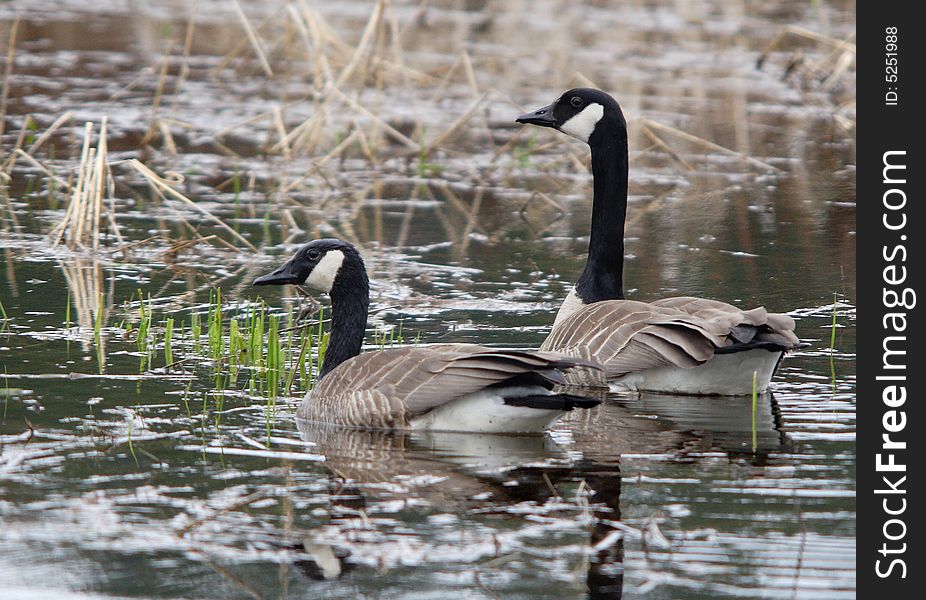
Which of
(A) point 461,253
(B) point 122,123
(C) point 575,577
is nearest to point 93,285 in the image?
(A) point 461,253

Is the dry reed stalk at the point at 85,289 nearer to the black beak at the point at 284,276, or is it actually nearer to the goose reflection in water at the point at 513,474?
the black beak at the point at 284,276

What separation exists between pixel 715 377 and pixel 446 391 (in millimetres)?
1970

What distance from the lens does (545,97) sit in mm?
19984

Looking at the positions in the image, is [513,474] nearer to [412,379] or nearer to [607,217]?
[412,379]

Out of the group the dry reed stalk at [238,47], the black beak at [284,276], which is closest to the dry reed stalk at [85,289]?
the black beak at [284,276]

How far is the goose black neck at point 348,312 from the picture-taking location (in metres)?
8.34

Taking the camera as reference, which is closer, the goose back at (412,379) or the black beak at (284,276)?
the goose back at (412,379)

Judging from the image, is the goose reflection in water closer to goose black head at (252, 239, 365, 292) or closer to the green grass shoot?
goose black head at (252, 239, 365, 292)

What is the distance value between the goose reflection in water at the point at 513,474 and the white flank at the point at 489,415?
60 millimetres

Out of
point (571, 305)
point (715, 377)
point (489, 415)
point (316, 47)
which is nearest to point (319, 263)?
point (489, 415)

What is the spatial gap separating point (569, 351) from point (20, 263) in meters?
5.24

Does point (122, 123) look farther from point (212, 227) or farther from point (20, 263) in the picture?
point (20, 263)

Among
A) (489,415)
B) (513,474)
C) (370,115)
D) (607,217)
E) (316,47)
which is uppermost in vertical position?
(316,47)

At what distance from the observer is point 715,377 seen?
8508 mm
